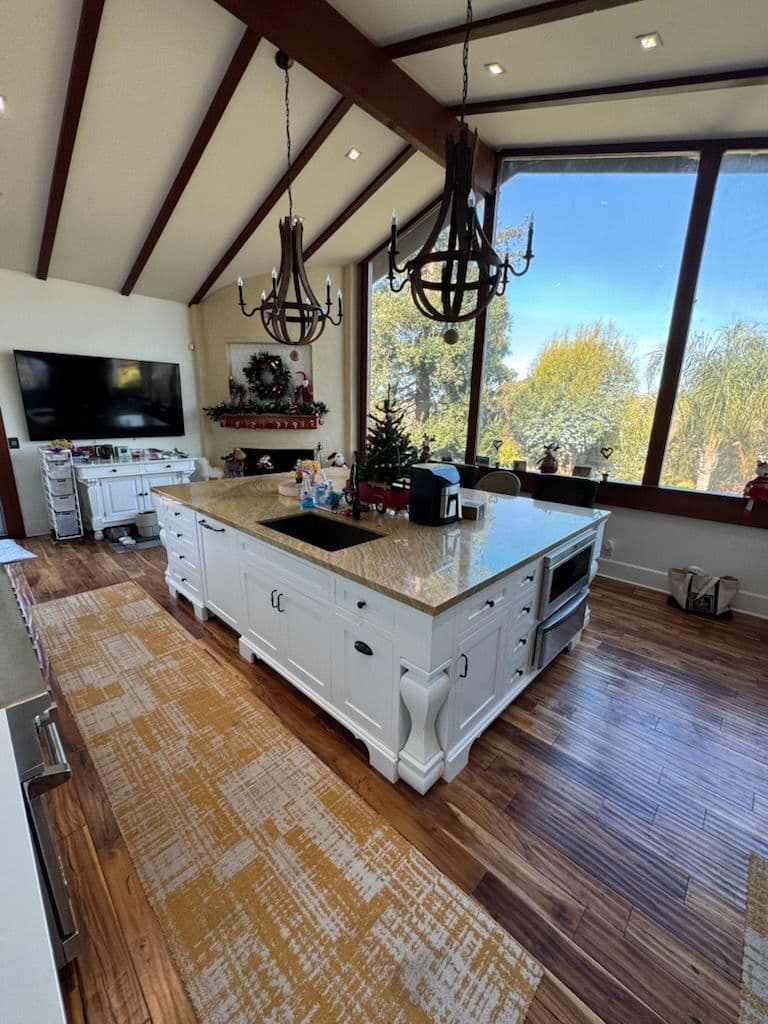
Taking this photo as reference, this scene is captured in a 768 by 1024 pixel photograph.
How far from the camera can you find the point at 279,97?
9.86ft

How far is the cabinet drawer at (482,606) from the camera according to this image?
1.55 m

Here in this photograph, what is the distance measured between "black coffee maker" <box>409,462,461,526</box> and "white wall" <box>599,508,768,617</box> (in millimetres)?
2461

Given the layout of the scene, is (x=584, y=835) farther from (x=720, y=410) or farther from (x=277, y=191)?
(x=277, y=191)

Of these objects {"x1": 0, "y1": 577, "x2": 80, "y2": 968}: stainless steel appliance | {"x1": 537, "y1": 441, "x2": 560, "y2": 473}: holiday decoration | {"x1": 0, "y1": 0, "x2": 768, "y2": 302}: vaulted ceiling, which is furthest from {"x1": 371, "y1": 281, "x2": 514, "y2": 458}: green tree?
{"x1": 0, "y1": 577, "x2": 80, "y2": 968}: stainless steel appliance

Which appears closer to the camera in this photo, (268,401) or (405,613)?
(405,613)

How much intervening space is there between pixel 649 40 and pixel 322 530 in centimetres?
322

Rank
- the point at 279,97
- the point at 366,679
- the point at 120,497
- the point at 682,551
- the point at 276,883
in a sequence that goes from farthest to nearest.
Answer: the point at 120,497 < the point at 682,551 < the point at 279,97 < the point at 366,679 < the point at 276,883

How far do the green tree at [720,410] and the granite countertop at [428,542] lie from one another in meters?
1.70

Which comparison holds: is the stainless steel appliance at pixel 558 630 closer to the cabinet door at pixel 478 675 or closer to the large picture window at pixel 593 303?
the cabinet door at pixel 478 675

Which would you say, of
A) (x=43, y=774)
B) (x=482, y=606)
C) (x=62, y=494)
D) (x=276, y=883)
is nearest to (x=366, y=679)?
(x=482, y=606)

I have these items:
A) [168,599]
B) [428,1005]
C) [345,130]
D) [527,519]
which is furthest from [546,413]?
[428,1005]

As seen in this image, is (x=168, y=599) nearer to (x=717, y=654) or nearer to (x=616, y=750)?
(x=616, y=750)

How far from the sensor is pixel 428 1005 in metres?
1.10

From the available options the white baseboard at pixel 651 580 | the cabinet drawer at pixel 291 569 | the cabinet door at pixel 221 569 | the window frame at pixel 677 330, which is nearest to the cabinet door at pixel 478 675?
the cabinet drawer at pixel 291 569
